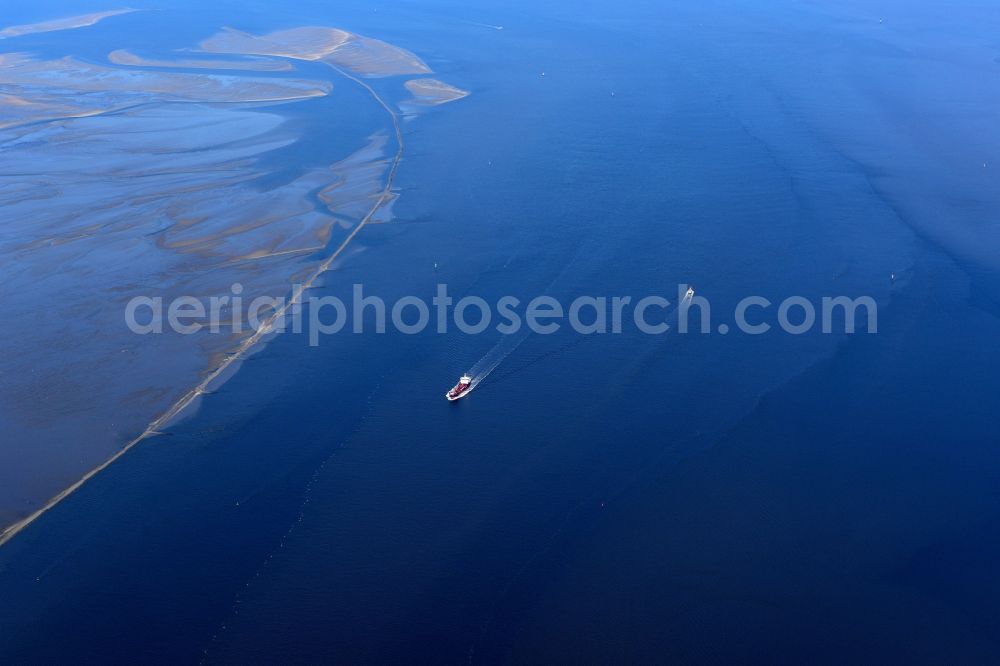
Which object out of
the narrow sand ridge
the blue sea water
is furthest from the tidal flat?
the blue sea water

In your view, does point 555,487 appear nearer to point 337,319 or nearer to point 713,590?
point 713,590

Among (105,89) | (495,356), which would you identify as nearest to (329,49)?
(105,89)

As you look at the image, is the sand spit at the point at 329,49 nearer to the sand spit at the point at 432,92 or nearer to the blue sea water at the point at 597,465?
the sand spit at the point at 432,92

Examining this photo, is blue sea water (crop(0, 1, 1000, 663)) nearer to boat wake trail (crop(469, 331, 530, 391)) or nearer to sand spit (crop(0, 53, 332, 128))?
boat wake trail (crop(469, 331, 530, 391))

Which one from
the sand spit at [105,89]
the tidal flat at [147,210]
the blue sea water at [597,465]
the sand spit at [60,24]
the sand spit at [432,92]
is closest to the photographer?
the blue sea water at [597,465]

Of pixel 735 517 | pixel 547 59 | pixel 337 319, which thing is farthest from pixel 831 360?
pixel 547 59

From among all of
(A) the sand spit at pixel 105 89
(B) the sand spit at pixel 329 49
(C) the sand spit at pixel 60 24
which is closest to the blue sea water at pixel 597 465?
(A) the sand spit at pixel 105 89
